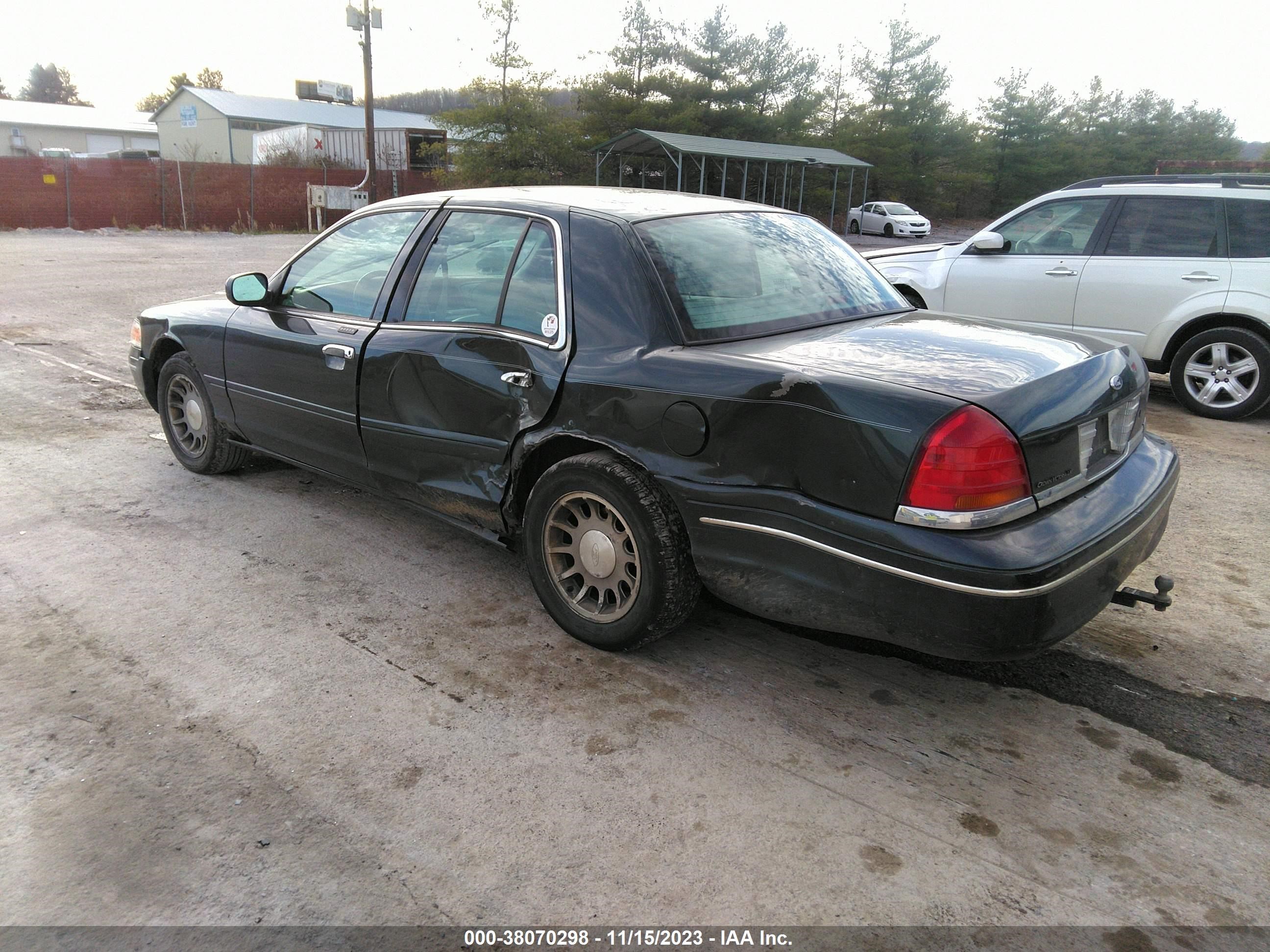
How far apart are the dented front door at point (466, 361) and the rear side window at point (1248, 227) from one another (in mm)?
6044

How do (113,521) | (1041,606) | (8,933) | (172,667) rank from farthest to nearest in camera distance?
(113,521), (172,667), (1041,606), (8,933)

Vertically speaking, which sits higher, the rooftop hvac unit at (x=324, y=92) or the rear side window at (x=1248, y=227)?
the rooftop hvac unit at (x=324, y=92)

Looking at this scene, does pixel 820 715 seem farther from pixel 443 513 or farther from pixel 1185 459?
pixel 1185 459

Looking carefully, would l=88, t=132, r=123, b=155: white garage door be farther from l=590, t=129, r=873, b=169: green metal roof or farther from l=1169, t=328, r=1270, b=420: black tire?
l=1169, t=328, r=1270, b=420: black tire

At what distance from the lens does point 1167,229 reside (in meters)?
7.32

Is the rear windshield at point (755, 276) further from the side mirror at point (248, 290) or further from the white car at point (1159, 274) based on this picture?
the white car at point (1159, 274)

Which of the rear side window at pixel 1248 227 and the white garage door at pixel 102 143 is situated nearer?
the rear side window at pixel 1248 227

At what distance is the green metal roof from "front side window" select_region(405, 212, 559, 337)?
22456 millimetres

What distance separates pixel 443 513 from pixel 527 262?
113cm

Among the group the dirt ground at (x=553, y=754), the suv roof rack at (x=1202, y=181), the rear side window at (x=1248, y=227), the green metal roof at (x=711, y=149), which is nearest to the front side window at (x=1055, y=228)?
the suv roof rack at (x=1202, y=181)

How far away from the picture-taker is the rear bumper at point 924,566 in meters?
2.59

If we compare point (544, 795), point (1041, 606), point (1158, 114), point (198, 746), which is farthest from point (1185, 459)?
point (1158, 114)

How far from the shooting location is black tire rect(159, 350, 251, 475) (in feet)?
17.3

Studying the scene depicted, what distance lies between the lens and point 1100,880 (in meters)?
2.35
